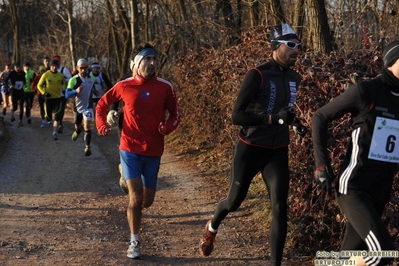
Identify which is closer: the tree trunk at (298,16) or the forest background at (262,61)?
the forest background at (262,61)

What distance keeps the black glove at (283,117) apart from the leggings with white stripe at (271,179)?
42 cm

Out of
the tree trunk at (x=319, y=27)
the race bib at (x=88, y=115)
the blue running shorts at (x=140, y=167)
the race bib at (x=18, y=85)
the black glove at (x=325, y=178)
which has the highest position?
the tree trunk at (x=319, y=27)

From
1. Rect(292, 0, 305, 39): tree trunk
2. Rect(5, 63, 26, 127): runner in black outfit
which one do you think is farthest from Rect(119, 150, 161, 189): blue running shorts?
Rect(5, 63, 26, 127): runner in black outfit

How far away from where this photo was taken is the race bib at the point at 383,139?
4.28m

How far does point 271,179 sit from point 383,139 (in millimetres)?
1487

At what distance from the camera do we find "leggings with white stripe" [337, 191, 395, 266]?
4.10m

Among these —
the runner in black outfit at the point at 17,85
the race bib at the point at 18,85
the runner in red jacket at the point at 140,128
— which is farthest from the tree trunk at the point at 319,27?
A: the race bib at the point at 18,85

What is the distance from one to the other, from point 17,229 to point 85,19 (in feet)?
101

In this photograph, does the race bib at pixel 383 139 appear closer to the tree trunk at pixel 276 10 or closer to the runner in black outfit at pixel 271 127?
the runner in black outfit at pixel 271 127

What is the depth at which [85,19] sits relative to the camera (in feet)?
121

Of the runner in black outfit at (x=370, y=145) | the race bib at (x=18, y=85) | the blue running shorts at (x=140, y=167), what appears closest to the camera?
the runner in black outfit at (x=370, y=145)

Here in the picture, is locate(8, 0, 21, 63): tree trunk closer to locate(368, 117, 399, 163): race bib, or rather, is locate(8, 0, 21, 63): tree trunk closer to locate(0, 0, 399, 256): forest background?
locate(0, 0, 399, 256): forest background

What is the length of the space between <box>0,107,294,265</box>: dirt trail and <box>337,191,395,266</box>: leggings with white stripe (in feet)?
7.16

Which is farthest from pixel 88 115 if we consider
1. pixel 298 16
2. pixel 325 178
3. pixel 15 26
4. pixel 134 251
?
pixel 15 26
